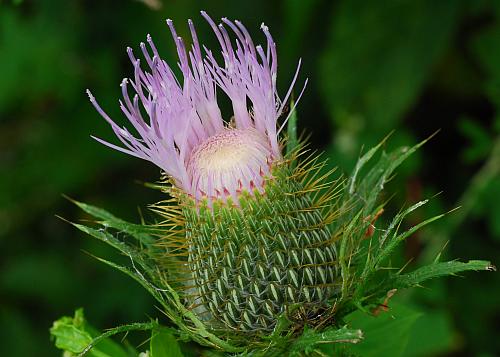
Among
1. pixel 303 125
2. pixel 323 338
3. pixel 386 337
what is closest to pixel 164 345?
pixel 323 338

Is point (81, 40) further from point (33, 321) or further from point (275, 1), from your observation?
point (33, 321)

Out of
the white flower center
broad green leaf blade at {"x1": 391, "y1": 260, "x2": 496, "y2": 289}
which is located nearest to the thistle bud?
the white flower center

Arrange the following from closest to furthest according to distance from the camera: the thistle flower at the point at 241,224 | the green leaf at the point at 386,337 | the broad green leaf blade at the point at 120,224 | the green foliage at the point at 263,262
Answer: the green foliage at the point at 263,262 < the thistle flower at the point at 241,224 < the broad green leaf blade at the point at 120,224 < the green leaf at the point at 386,337

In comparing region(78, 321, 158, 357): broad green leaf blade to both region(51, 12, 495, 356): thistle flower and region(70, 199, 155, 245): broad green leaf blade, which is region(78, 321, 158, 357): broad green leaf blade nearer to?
region(51, 12, 495, 356): thistle flower

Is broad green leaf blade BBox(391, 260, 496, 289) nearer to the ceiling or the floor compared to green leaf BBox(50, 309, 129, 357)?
nearer to the floor

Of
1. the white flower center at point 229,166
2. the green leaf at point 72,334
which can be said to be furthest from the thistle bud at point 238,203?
the green leaf at point 72,334

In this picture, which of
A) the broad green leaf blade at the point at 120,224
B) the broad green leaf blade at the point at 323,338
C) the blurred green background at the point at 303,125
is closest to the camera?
the broad green leaf blade at the point at 323,338

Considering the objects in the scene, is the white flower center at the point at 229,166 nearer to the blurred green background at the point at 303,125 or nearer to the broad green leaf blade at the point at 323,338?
the broad green leaf blade at the point at 323,338
